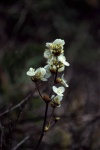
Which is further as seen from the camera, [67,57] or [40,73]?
[67,57]

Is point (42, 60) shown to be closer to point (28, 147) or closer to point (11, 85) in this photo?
point (11, 85)

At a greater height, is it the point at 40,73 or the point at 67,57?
the point at 67,57

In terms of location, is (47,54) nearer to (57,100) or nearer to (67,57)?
(57,100)

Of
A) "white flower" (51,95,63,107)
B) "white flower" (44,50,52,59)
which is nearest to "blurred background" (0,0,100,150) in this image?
"white flower" (51,95,63,107)

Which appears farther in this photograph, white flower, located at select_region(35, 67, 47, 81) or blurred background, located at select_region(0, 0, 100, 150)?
blurred background, located at select_region(0, 0, 100, 150)

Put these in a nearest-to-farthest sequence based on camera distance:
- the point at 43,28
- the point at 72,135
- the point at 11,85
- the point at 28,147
→ the point at 28,147 < the point at 72,135 < the point at 11,85 < the point at 43,28

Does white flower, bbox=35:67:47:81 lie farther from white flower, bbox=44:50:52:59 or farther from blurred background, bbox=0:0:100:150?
blurred background, bbox=0:0:100:150

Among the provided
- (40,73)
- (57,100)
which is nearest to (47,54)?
(40,73)

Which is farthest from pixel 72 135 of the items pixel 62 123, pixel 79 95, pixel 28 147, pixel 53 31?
pixel 53 31
